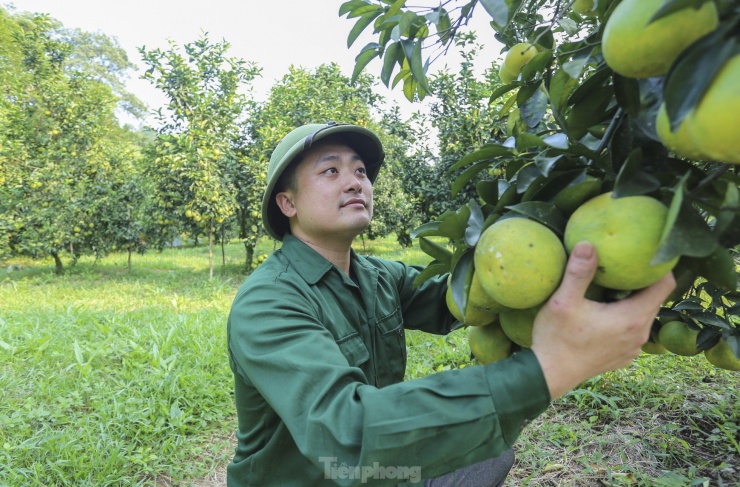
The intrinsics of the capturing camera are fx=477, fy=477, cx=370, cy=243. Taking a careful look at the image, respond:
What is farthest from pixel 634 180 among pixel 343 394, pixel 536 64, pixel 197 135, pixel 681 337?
pixel 197 135

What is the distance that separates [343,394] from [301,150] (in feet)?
3.09

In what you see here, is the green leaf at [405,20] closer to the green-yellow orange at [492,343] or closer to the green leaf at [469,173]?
the green leaf at [469,173]

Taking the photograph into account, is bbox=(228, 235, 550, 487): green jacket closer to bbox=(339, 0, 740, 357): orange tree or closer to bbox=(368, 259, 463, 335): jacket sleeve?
bbox=(368, 259, 463, 335): jacket sleeve

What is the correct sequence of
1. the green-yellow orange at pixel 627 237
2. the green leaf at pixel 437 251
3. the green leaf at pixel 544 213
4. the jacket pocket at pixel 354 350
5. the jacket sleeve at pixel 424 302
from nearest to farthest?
1. the green-yellow orange at pixel 627 237
2. the green leaf at pixel 544 213
3. the green leaf at pixel 437 251
4. the jacket pocket at pixel 354 350
5. the jacket sleeve at pixel 424 302

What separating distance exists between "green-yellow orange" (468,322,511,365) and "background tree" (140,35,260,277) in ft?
22.7

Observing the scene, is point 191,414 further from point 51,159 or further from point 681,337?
point 51,159

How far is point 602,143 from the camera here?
773 mm

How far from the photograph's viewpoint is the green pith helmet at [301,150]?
1.59 meters

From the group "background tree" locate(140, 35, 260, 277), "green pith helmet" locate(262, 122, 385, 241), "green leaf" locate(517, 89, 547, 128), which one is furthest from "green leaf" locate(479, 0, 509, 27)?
"background tree" locate(140, 35, 260, 277)

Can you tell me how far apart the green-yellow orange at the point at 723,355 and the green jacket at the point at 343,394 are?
714 millimetres

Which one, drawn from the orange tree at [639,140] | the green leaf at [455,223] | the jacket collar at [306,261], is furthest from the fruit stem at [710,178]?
the jacket collar at [306,261]

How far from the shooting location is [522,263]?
25.4 inches

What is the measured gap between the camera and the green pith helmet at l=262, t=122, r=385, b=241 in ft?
5.21

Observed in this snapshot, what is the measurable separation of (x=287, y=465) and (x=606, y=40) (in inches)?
49.9
